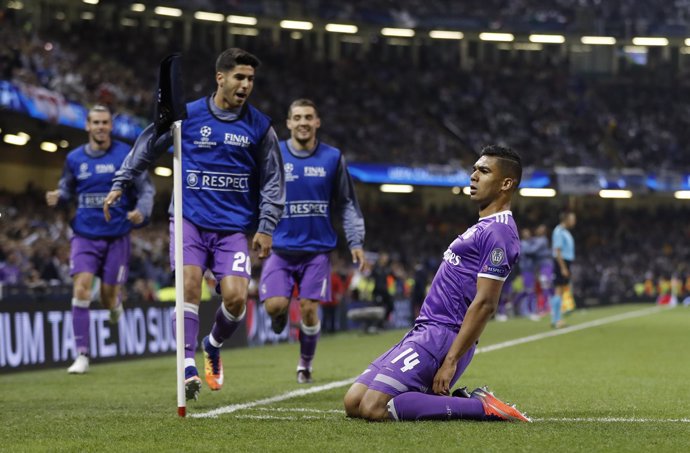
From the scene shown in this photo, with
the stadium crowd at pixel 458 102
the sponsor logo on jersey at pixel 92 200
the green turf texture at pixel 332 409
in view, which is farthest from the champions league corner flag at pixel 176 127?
the stadium crowd at pixel 458 102

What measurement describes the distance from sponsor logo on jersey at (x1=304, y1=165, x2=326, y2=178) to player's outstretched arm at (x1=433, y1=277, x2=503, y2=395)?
171 inches

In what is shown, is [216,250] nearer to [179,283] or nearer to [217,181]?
[217,181]

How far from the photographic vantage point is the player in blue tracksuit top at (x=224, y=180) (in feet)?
27.0

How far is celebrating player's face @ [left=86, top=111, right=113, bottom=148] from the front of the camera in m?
12.4

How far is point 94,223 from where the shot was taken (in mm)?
12336

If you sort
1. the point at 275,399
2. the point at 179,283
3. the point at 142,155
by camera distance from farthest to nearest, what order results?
the point at 275,399 → the point at 142,155 → the point at 179,283

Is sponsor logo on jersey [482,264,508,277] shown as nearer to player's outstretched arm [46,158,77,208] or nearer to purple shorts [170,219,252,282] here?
purple shorts [170,219,252,282]

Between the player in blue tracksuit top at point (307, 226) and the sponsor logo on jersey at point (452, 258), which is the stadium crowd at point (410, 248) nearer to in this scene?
the player in blue tracksuit top at point (307, 226)

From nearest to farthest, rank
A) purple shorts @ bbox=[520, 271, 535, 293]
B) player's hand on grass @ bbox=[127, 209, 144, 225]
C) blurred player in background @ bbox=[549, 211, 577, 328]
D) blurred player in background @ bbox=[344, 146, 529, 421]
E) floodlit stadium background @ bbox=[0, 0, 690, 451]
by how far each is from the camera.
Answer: blurred player in background @ bbox=[344, 146, 529, 421], player's hand on grass @ bbox=[127, 209, 144, 225], blurred player in background @ bbox=[549, 211, 577, 328], floodlit stadium background @ bbox=[0, 0, 690, 451], purple shorts @ bbox=[520, 271, 535, 293]

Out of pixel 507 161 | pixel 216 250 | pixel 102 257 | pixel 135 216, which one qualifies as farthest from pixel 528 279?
pixel 507 161

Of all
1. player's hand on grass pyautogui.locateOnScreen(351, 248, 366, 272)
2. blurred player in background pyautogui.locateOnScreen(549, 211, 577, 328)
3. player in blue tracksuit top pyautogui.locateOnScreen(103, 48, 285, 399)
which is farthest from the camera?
blurred player in background pyautogui.locateOnScreen(549, 211, 577, 328)

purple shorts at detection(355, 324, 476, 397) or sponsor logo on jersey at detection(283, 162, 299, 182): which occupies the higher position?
sponsor logo on jersey at detection(283, 162, 299, 182)

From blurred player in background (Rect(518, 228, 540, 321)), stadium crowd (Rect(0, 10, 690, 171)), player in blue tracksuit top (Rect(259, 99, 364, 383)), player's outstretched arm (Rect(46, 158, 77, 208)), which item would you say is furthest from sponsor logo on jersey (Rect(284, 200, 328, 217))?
stadium crowd (Rect(0, 10, 690, 171))

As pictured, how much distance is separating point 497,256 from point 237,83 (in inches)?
104
